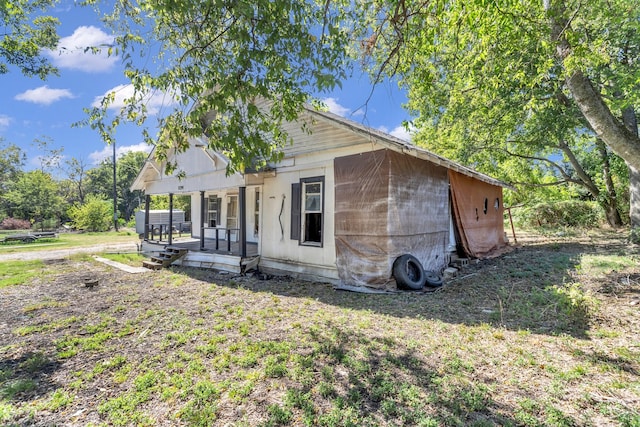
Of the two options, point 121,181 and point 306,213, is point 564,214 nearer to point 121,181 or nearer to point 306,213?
point 306,213

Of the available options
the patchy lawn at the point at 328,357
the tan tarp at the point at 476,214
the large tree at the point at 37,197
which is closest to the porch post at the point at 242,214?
the patchy lawn at the point at 328,357

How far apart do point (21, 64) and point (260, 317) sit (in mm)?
11296

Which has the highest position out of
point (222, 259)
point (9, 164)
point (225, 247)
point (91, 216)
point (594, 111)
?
point (9, 164)

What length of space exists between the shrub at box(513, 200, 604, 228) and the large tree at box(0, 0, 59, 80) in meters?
26.1

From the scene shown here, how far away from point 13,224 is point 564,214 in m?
46.4

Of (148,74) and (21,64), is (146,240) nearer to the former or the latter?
(21,64)

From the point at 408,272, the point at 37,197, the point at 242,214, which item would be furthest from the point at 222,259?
the point at 37,197

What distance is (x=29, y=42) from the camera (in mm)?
9188

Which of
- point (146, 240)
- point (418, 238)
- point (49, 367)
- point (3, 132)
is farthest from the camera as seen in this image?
point (3, 132)

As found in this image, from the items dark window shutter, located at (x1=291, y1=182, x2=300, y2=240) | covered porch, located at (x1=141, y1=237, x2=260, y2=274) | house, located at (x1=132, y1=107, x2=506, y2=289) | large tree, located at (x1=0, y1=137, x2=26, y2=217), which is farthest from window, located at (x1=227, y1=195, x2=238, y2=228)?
large tree, located at (x1=0, y1=137, x2=26, y2=217)

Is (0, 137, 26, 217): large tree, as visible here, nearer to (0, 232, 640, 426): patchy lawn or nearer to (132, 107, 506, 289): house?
(132, 107, 506, 289): house

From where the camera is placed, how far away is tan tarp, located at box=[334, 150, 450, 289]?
21.7ft

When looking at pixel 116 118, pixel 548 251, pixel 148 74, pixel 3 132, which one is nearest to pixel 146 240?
pixel 116 118

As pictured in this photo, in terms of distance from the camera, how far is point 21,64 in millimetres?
9414
